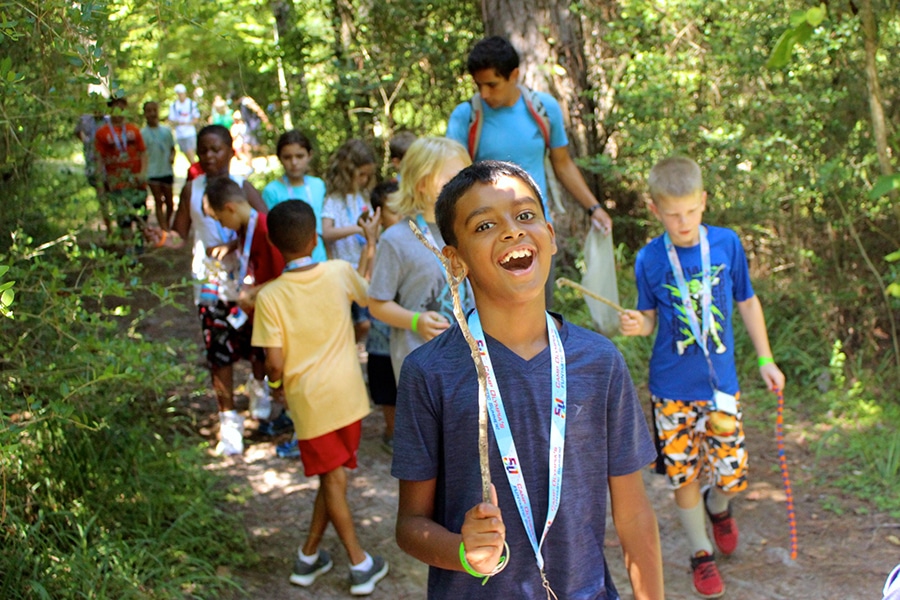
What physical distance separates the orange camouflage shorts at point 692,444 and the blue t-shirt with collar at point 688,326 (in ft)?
0.25

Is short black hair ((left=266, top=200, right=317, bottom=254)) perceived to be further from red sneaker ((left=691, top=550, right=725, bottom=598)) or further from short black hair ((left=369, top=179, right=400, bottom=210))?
red sneaker ((left=691, top=550, right=725, bottom=598))

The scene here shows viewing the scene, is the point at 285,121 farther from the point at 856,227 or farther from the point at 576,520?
the point at 576,520

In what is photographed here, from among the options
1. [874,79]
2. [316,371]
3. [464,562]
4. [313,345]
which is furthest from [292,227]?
[874,79]

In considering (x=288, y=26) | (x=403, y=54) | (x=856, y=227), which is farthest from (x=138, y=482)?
(x=288, y=26)

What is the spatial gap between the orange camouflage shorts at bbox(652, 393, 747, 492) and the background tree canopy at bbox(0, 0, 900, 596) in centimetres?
117

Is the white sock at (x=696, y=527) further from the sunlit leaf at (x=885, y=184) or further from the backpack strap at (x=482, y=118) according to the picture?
the backpack strap at (x=482, y=118)

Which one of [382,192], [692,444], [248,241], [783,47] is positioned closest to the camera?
[783,47]

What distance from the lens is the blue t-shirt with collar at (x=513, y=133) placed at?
5.19 m

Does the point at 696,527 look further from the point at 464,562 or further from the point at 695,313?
the point at 464,562

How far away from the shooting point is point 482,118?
17.2 feet

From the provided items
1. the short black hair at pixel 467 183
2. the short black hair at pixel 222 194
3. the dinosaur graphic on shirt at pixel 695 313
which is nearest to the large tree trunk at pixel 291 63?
the short black hair at pixel 222 194

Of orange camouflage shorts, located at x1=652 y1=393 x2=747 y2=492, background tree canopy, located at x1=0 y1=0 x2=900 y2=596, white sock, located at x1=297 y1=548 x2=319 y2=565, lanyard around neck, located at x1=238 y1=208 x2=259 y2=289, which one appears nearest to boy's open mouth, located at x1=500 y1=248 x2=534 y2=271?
background tree canopy, located at x1=0 y1=0 x2=900 y2=596

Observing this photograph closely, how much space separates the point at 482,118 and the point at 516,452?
3338mm

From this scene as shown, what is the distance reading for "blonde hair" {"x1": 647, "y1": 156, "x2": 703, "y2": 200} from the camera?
3.94 metres
